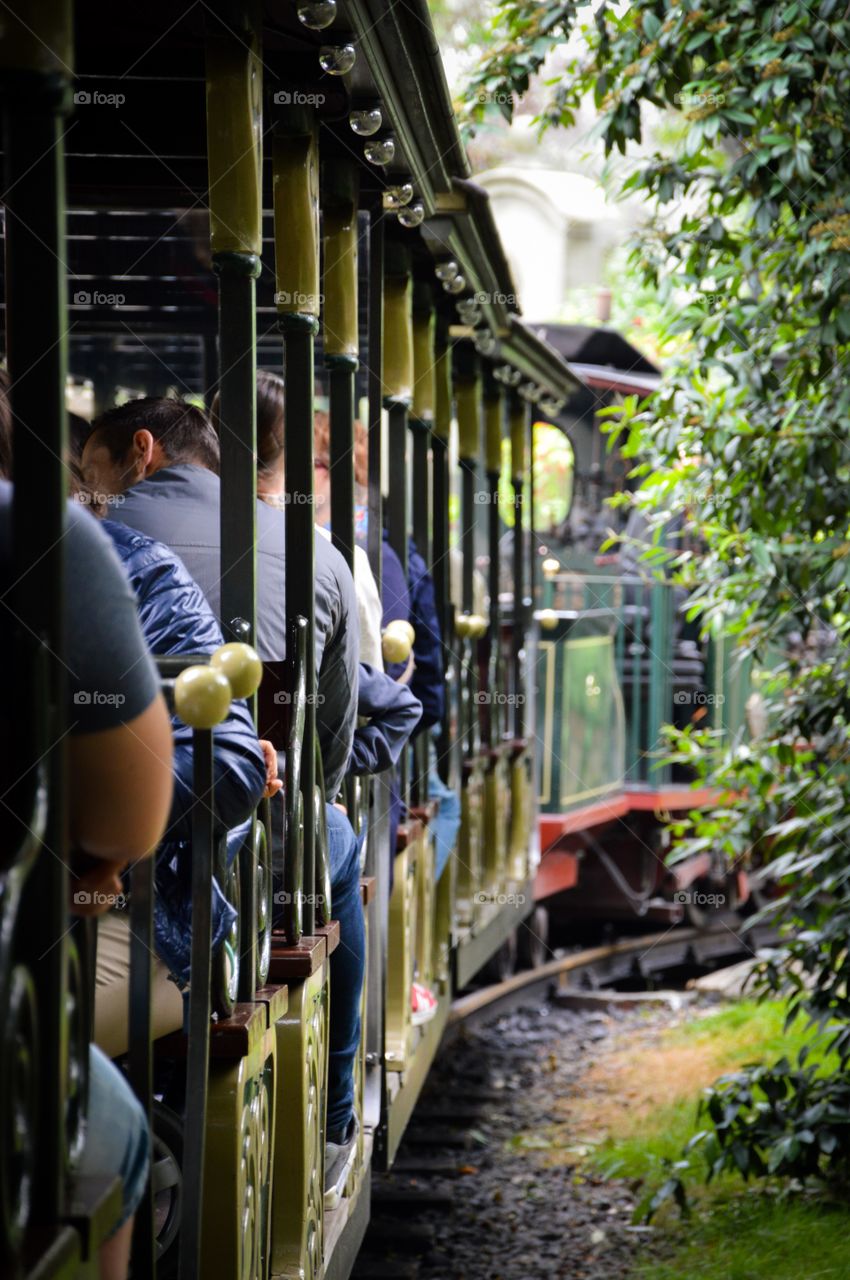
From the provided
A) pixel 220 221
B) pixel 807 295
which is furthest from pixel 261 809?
pixel 807 295

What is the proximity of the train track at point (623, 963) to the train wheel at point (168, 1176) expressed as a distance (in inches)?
260

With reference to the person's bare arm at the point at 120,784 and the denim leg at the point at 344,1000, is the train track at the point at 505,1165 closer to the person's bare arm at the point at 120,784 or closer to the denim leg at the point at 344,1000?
the denim leg at the point at 344,1000

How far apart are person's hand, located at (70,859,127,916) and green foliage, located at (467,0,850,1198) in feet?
→ 11.8

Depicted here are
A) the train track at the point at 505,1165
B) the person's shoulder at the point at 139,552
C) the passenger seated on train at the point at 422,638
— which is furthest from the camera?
the train track at the point at 505,1165

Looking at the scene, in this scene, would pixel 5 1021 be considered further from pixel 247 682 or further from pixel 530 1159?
pixel 530 1159

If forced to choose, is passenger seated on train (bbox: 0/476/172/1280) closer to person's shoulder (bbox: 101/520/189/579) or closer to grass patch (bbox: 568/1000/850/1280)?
person's shoulder (bbox: 101/520/189/579)

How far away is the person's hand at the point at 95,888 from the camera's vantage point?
1.71m

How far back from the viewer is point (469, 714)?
6355 mm

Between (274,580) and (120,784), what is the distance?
157 cm

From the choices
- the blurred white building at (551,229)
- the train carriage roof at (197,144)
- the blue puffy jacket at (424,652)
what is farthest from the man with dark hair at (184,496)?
the blurred white building at (551,229)

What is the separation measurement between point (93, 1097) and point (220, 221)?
4.78 ft

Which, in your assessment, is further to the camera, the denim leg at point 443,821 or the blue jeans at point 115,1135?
the denim leg at point 443,821

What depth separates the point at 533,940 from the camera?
1030 cm

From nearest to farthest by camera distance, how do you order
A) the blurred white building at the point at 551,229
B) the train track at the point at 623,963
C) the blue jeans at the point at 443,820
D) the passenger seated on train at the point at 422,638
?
the passenger seated on train at the point at 422,638 < the blue jeans at the point at 443,820 < the train track at the point at 623,963 < the blurred white building at the point at 551,229
